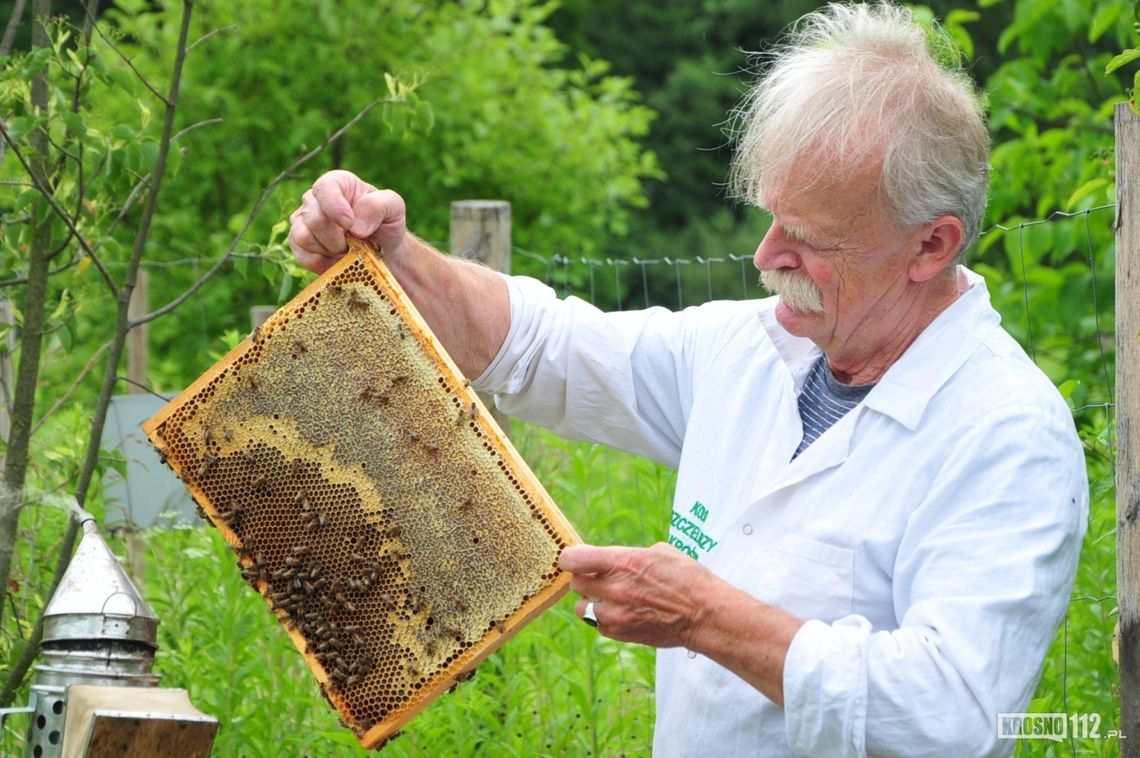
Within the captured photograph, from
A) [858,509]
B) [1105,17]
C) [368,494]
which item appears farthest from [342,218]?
[1105,17]

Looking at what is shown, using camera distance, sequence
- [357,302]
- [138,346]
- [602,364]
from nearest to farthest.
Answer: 1. [357,302]
2. [602,364]
3. [138,346]

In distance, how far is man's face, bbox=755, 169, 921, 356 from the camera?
2.67 metres

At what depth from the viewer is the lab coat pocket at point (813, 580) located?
2.57 meters

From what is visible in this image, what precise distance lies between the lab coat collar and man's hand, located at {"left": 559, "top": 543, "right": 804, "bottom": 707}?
497 mm

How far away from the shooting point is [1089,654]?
13.0 feet

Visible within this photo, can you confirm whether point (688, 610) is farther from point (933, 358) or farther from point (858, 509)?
point (933, 358)

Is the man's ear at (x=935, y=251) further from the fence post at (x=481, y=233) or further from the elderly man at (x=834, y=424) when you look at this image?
the fence post at (x=481, y=233)

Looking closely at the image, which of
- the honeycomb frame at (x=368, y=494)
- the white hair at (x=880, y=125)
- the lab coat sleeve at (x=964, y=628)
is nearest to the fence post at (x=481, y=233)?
the honeycomb frame at (x=368, y=494)

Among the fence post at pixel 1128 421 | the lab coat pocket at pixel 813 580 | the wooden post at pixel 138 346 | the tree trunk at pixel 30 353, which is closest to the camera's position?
the lab coat pocket at pixel 813 580

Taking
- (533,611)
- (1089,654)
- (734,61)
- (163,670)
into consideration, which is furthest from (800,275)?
(734,61)

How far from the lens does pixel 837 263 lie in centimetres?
271

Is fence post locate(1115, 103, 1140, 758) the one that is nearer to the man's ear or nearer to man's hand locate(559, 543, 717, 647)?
the man's ear

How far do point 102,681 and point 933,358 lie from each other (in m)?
1.73

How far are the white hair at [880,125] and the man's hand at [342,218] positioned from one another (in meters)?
0.77
